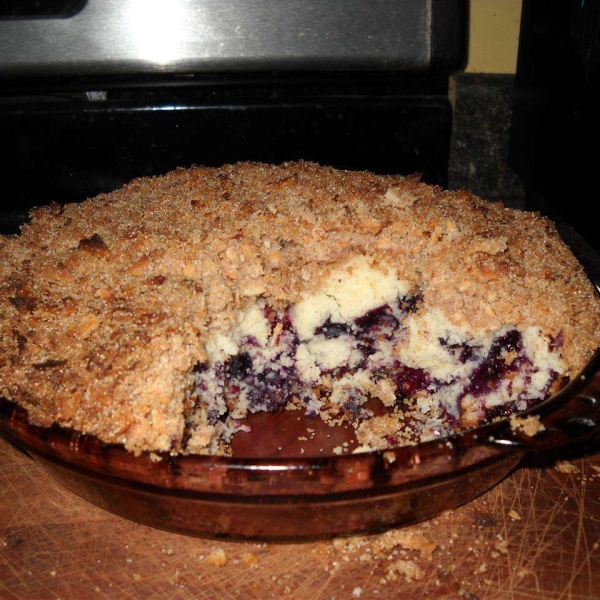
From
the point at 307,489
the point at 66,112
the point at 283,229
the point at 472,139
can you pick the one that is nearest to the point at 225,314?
the point at 283,229

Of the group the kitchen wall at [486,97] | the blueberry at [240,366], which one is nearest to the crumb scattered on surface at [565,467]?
A: the blueberry at [240,366]

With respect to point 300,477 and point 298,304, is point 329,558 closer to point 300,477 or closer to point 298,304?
point 300,477

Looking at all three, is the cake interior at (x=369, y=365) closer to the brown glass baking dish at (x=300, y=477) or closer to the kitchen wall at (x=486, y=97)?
the brown glass baking dish at (x=300, y=477)

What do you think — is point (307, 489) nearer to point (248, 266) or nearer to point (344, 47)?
point (248, 266)

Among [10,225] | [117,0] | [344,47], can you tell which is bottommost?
[10,225]

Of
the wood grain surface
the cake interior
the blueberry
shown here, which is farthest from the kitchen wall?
the wood grain surface
